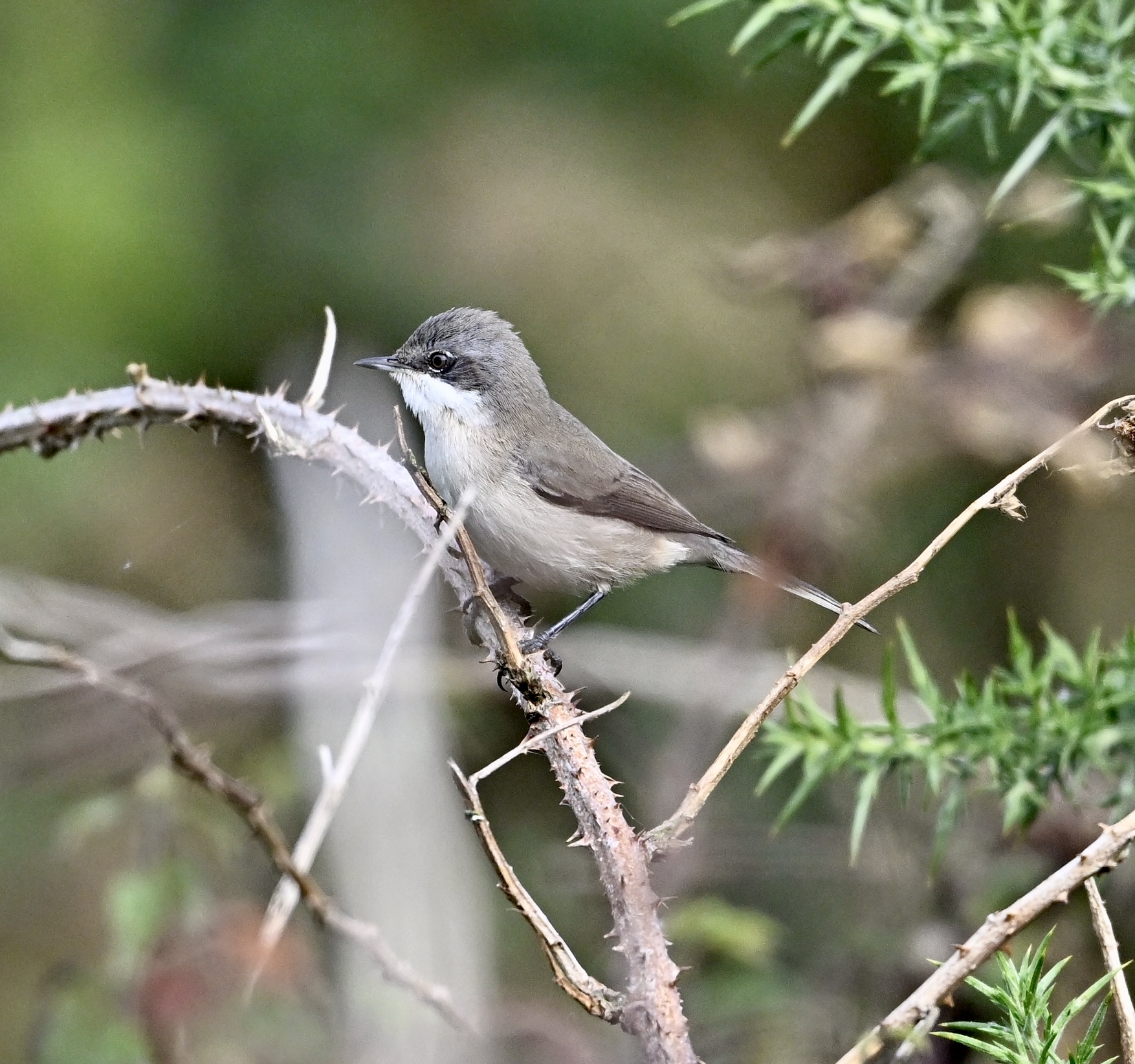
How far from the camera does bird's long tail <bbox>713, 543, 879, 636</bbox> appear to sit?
420 cm

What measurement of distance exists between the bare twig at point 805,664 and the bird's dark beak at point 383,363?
300cm

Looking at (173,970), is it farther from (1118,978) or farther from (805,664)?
(1118,978)

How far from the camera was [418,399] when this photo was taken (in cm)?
471

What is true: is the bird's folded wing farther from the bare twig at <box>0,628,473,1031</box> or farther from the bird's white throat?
the bare twig at <box>0,628,473,1031</box>

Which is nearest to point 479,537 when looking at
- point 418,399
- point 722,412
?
point 418,399

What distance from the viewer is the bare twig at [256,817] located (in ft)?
5.02

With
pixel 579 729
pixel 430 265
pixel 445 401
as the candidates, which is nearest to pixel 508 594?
pixel 445 401

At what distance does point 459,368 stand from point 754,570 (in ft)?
4.23

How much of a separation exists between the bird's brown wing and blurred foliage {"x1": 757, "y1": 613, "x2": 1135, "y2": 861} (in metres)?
1.92

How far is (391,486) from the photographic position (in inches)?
106

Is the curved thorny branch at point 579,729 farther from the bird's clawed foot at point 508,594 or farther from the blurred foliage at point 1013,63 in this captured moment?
the bird's clawed foot at point 508,594

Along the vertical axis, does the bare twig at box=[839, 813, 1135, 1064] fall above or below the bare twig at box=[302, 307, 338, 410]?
below

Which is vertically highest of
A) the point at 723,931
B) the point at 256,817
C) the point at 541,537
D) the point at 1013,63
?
the point at 1013,63

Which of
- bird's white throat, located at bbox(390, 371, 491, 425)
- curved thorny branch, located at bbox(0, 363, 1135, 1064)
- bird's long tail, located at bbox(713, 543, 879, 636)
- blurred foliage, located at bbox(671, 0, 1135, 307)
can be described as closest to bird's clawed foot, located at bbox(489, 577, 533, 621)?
bird's white throat, located at bbox(390, 371, 491, 425)
